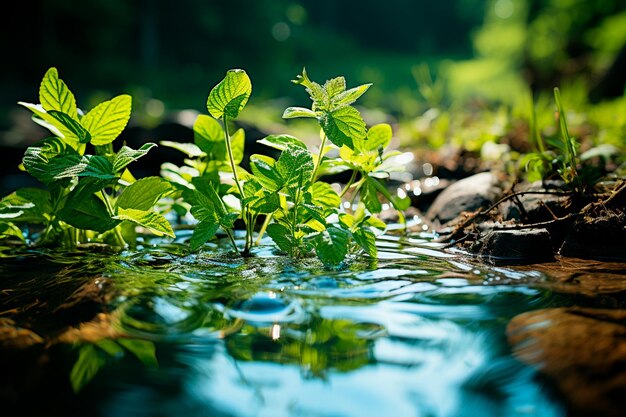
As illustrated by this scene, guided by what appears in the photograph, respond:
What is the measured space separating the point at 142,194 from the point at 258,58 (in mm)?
26628

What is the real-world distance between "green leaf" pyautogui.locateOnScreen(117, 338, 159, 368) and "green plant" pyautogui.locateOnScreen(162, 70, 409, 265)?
0.59 metres

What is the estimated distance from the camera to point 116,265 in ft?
7.18

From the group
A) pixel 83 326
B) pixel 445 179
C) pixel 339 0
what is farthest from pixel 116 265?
pixel 339 0

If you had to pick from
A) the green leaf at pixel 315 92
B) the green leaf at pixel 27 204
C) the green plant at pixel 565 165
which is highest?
the green leaf at pixel 315 92

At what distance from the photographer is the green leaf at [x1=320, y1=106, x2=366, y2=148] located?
1973 mm

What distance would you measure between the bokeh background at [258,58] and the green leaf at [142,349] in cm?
412

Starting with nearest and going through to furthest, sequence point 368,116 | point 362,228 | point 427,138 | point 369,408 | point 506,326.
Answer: point 369,408, point 506,326, point 362,228, point 427,138, point 368,116

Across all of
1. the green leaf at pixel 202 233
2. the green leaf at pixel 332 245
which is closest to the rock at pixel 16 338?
the green leaf at pixel 202 233

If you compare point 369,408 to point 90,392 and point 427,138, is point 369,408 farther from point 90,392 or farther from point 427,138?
point 427,138

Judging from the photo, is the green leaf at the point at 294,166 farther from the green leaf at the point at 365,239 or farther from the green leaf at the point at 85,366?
the green leaf at the point at 85,366

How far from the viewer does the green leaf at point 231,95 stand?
2004mm

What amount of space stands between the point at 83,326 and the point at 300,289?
0.67 metres

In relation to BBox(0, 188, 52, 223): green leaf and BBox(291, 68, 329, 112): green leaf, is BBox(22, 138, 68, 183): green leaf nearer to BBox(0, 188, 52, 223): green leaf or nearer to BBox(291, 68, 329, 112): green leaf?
BBox(0, 188, 52, 223): green leaf

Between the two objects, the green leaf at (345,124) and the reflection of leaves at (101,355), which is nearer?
the reflection of leaves at (101,355)
